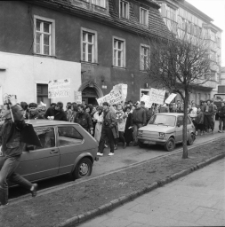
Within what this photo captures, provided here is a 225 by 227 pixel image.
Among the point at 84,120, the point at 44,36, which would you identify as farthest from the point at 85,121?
the point at 44,36

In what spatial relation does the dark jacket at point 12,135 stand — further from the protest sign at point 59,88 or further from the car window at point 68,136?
the protest sign at point 59,88

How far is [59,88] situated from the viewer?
12.2 metres

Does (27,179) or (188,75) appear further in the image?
(188,75)

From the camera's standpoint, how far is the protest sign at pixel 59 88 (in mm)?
11936

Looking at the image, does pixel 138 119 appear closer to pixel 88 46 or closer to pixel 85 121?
pixel 85 121

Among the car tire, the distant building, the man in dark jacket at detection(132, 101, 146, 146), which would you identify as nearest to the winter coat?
the man in dark jacket at detection(132, 101, 146, 146)

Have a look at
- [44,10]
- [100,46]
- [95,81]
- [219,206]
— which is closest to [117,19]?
[100,46]

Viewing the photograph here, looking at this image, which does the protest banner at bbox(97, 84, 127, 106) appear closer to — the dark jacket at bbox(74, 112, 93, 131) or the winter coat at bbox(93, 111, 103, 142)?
the winter coat at bbox(93, 111, 103, 142)

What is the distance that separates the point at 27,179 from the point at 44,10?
37.6ft

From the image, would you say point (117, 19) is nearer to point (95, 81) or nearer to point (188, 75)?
point (95, 81)

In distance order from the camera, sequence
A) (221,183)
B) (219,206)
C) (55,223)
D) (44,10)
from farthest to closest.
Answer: (44,10) → (221,183) → (219,206) → (55,223)

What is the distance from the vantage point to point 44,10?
15.6 metres

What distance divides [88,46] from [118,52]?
2.90 m

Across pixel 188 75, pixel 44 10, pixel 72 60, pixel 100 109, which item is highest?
pixel 44 10
